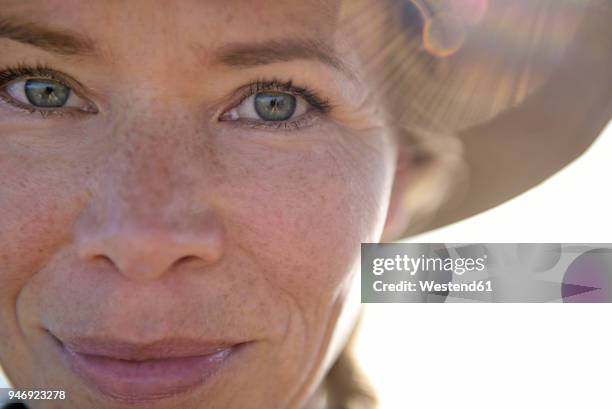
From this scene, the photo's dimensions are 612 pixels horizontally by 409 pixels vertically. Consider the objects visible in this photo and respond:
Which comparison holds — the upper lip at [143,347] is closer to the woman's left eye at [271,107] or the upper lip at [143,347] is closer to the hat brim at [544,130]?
the woman's left eye at [271,107]

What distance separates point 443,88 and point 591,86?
0.29 m

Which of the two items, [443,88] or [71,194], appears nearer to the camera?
[71,194]

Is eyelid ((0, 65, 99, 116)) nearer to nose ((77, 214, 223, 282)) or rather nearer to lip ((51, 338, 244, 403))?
nose ((77, 214, 223, 282))

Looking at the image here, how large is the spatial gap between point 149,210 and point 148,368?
0.28m

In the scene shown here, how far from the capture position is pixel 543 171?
1436 mm

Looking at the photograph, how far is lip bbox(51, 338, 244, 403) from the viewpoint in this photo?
1053 mm

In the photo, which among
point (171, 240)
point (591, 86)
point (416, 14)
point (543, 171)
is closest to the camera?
point (171, 240)

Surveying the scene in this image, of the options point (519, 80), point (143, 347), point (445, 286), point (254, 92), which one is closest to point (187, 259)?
point (143, 347)

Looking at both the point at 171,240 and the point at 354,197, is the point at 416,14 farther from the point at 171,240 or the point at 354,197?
the point at 171,240

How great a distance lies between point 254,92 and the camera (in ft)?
3.59

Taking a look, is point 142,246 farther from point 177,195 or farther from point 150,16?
point 150,16

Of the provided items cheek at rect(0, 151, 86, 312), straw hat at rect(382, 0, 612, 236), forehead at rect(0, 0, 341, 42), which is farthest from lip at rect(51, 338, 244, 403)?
straw hat at rect(382, 0, 612, 236)

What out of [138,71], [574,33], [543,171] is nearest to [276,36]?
[138,71]

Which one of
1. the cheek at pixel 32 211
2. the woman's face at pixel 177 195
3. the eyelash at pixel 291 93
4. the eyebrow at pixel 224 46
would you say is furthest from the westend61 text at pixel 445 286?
the cheek at pixel 32 211
